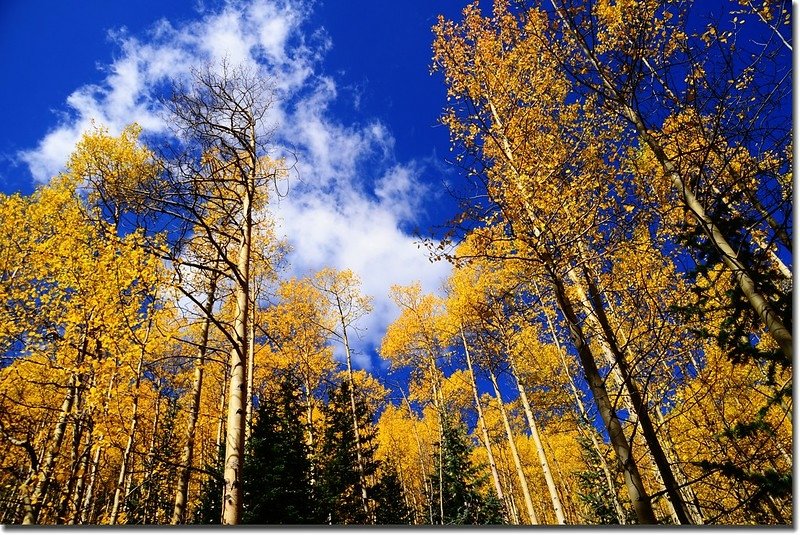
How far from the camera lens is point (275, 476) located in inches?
270

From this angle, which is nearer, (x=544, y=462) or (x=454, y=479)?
(x=544, y=462)

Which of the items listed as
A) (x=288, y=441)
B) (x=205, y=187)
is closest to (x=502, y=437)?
(x=288, y=441)

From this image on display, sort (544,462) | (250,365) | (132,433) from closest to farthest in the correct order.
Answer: (132,433) → (250,365) → (544,462)

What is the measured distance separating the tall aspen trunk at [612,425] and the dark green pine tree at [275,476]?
6.03 meters

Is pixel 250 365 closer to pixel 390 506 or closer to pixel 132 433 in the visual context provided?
pixel 132 433

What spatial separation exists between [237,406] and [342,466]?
32.2ft

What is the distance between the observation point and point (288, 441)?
8352 mm

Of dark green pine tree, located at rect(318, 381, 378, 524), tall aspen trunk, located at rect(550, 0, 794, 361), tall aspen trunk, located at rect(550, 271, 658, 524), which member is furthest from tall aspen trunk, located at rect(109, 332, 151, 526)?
tall aspen trunk, located at rect(550, 0, 794, 361)

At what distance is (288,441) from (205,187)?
654 cm

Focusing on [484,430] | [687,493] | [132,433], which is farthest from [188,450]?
[687,493]

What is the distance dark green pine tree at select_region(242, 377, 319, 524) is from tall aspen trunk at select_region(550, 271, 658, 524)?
19.8 feet

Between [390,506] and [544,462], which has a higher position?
[544,462]

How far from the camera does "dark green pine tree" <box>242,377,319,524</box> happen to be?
22.2 ft

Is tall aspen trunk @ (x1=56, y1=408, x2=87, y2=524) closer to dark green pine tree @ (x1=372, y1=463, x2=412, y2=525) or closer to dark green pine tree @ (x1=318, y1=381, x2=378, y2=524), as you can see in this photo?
dark green pine tree @ (x1=318, y1=381, x2=378, y2=524)
